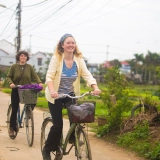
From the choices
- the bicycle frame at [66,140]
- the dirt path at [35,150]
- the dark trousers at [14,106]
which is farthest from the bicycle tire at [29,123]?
the bicycle frame at [66,140]

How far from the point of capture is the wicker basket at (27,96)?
732cm

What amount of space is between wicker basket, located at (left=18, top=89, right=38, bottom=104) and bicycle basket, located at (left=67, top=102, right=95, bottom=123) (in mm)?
2604

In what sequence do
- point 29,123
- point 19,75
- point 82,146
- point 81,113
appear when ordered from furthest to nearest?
point 19,75, point 29,123, point 82,146, point 81,113

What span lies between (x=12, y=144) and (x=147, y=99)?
10.6 ft

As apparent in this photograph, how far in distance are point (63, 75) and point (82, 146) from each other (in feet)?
3.26

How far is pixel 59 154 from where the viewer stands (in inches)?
219

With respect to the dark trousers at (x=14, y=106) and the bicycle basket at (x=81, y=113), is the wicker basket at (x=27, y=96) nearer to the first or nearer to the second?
the dark trousers at (x=14, y=106)

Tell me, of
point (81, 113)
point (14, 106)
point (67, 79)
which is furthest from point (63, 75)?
point (14, 106)

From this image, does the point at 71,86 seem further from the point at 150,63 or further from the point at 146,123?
the point at 150,63

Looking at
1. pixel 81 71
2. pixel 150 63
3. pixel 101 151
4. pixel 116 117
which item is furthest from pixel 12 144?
pixel 150 63

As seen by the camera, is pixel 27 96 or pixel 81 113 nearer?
pixel 81 113

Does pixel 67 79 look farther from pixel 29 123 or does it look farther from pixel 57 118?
pixel 29 123

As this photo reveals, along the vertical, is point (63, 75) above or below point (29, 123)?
above

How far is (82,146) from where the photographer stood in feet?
16.4
